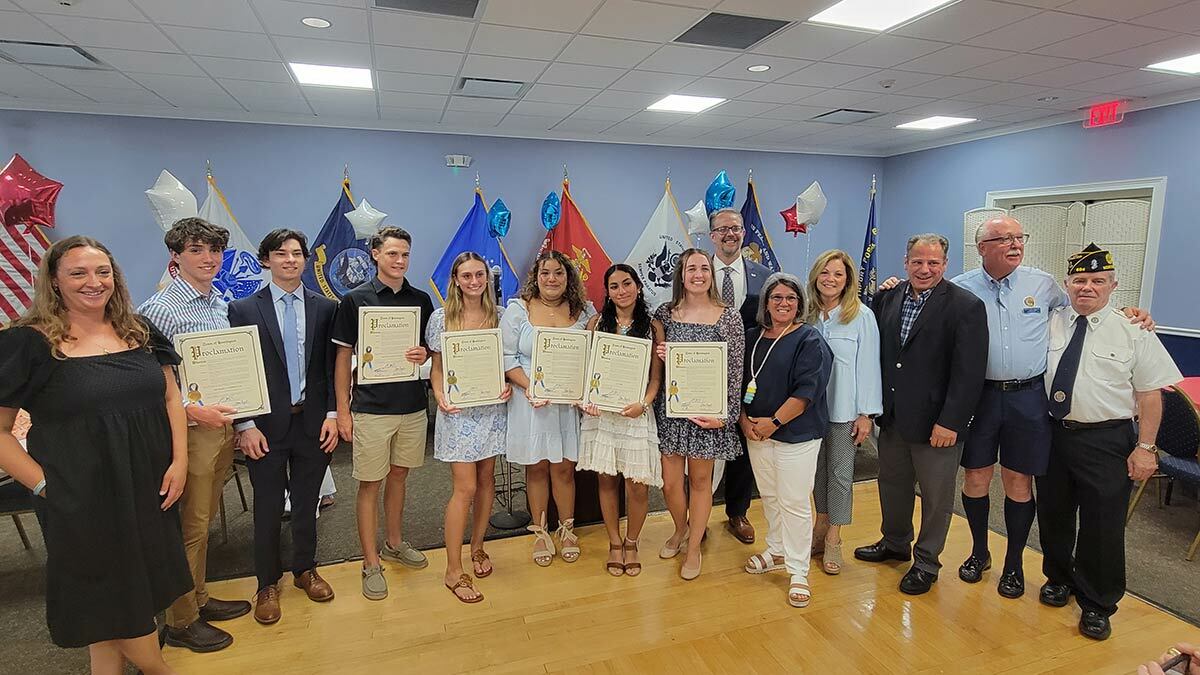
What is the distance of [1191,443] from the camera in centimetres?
330

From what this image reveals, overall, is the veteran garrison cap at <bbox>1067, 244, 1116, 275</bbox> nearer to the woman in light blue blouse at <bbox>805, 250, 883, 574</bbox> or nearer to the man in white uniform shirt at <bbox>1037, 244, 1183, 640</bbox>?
the man in white uniform shirt at <bbox>1037, 244, 1183, 640</bbox>

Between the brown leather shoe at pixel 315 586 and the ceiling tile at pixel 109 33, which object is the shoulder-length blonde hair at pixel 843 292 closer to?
the brown leather shoe at pixel 315 586

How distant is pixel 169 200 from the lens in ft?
14.4

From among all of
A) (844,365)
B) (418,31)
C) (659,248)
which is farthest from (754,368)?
(659,248)

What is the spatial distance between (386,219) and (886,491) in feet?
16.5

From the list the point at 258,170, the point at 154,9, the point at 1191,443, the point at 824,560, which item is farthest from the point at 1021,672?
the point at 258,170

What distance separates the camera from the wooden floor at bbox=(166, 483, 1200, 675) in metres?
2.26

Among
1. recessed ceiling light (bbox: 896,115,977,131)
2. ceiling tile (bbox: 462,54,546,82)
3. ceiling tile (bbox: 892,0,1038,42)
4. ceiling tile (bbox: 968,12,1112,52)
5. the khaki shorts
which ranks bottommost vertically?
the khaki shorts

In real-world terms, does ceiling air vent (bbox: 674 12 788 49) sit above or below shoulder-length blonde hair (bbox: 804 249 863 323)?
above

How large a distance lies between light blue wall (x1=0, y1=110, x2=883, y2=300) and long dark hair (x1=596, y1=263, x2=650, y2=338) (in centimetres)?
393

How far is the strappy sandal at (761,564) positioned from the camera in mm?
2898

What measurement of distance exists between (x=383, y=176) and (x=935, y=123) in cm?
557

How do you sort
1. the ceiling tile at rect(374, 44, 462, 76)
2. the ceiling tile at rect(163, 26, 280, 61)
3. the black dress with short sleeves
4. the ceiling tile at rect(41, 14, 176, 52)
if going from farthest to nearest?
the ceiling tile at rect(374, 44, 462, 76), the ceiling tile at rect(163, 26, 280, 61), the ceiling tile at rect(41, 14, 176, 52), the black dress with short sleeves

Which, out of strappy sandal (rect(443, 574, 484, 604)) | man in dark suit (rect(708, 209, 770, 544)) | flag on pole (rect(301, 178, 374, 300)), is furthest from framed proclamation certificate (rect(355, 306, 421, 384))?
flag on pole (rect(301, 178, 374, 300))
